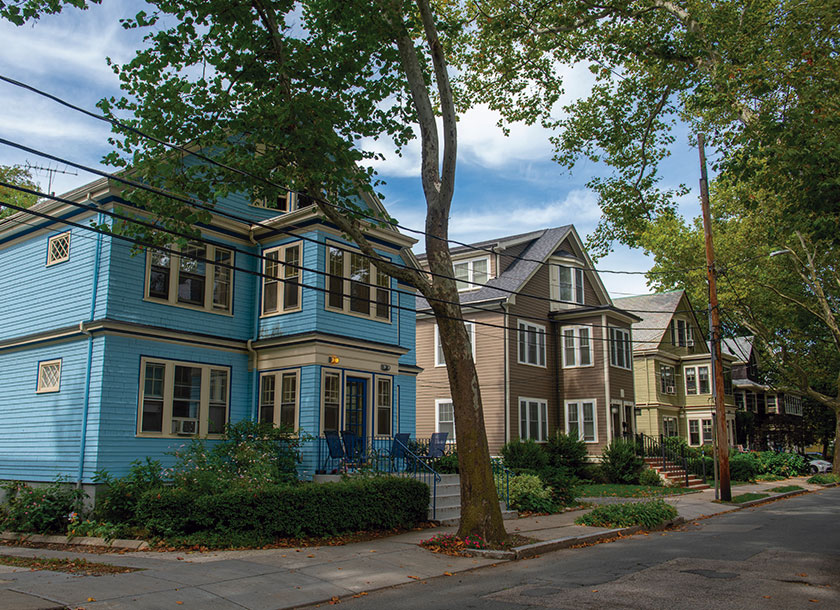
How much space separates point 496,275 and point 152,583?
2286cm

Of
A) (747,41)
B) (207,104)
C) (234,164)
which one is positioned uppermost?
(747,41)

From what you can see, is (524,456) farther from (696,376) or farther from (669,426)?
(696,376)

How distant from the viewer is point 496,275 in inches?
1194

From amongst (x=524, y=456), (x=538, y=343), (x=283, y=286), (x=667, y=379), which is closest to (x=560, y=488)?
(x=524, y=456)

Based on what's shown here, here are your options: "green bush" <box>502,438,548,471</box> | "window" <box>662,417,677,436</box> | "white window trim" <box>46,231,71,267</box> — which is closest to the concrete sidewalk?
"white window trim" <box>46,231,71,267</box>

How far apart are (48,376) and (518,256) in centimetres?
1898

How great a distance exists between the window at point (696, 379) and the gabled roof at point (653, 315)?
12.0 ft

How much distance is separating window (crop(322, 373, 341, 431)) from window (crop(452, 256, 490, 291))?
43.3 ft

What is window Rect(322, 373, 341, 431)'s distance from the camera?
58.4 feet

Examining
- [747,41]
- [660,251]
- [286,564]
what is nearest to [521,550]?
[286,564]

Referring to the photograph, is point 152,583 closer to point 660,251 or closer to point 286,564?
point 286,564

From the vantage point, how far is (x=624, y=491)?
23188 mm

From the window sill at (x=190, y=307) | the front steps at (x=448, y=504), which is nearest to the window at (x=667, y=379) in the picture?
the front steps at (x=448, y=504)

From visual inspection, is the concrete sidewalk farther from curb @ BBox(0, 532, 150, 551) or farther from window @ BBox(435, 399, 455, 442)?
window @ BBox(435, 399, 455, 442)
